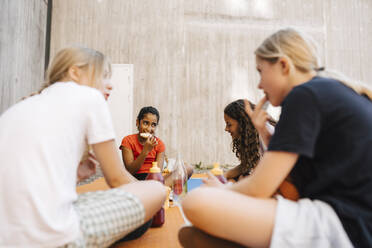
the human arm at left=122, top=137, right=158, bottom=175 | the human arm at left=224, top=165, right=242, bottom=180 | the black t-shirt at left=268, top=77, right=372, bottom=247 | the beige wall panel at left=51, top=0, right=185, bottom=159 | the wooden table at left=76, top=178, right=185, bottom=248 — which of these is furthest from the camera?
the beige wall panel at left=51, top=0, right=185, bottom=159

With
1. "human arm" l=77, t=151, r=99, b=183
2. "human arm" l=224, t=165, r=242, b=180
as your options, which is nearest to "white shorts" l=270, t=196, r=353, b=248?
"human arm" l=77, t=151, r=99, b=183

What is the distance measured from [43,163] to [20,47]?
3.10 metres

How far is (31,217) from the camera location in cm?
66

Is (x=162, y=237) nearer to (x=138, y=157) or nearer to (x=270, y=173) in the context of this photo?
(x=270, y=173)

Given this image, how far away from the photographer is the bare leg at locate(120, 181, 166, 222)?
90cm

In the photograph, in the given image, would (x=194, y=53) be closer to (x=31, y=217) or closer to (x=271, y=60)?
(x=271, y=60)

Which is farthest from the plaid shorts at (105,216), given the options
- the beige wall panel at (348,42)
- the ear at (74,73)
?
the beige wall panel at (348,42)

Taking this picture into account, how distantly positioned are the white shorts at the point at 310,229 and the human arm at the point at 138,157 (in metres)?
1.31

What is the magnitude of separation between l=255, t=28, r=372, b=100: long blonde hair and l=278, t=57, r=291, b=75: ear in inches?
0.5

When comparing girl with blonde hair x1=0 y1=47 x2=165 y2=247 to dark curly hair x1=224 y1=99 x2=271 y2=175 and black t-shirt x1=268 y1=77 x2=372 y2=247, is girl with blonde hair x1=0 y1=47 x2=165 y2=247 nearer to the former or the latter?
black t-shirt x1=268 y1=77 x2=372 y2=247

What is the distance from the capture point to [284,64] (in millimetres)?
801

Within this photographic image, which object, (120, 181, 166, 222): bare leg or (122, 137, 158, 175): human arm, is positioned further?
(122, 137, 158, 175): human arm

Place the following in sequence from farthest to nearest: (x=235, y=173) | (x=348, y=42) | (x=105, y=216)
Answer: (x=348, y=42) → (x=235, y=173) → (x=105, y=216)

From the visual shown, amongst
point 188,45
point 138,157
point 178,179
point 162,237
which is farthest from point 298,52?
point 188,45
